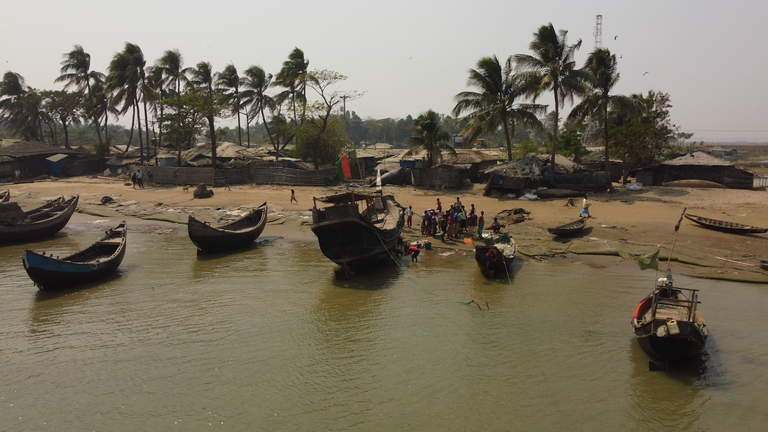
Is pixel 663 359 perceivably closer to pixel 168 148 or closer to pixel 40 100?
pixel 168 148

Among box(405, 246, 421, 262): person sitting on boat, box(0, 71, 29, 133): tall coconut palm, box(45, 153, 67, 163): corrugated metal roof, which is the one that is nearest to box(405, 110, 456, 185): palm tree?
box(405, 246, 421, 262): person sitting on boat

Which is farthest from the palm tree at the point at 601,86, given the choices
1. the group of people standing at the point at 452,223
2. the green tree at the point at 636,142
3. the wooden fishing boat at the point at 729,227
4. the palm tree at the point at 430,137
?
the group of people standing at the point at 452,223

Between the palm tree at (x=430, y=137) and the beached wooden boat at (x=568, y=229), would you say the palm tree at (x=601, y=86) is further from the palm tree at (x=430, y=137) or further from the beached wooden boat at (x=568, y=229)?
the beached wooden boat at (x=568, y=229)

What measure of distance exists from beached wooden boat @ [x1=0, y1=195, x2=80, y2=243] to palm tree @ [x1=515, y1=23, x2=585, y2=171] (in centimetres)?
2509

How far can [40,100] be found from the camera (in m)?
49.4

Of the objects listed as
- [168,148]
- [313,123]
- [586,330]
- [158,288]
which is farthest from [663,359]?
[168,148]

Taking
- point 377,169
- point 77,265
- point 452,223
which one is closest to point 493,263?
point 452,223

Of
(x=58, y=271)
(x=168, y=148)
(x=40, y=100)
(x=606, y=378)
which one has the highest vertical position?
(x=40, y=100)

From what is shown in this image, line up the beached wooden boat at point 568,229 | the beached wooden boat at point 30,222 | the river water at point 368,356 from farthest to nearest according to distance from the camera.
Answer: the beached wooden boat at point 30,222, the beached wooden boat at point 568,229, the river water at point 368,356

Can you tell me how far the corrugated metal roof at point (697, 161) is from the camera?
2803 centimetres

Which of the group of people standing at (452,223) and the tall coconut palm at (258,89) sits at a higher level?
the tall coconut palm at (258,89)

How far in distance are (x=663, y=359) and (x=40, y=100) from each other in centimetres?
5865

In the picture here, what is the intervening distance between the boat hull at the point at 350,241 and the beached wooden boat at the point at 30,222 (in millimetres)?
14239

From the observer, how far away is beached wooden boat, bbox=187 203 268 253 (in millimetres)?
17734
